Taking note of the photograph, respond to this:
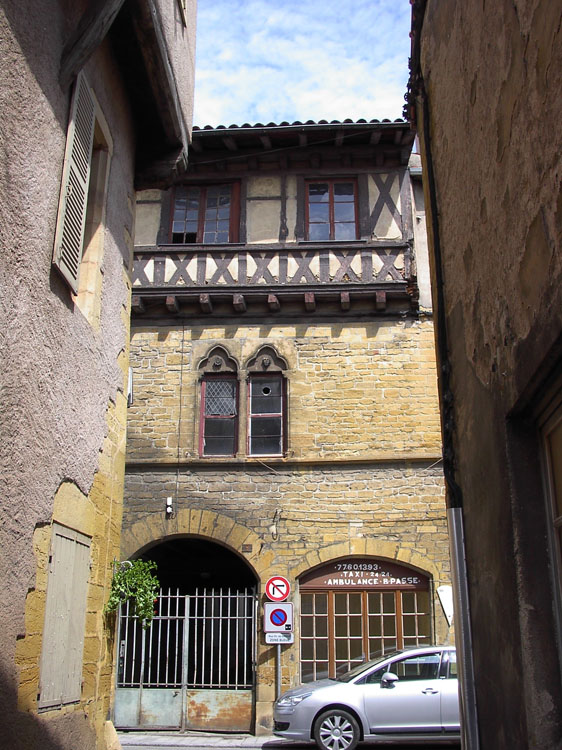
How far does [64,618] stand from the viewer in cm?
484

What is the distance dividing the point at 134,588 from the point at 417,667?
4836 millimetres

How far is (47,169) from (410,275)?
33.7ft

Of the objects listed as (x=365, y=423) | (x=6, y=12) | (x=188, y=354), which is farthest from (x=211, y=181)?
(x=6, y=12)

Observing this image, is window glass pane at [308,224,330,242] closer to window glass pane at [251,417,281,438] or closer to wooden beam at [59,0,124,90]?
window glass pane at [251,417,281,438]

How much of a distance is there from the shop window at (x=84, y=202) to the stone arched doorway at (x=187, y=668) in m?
7.23

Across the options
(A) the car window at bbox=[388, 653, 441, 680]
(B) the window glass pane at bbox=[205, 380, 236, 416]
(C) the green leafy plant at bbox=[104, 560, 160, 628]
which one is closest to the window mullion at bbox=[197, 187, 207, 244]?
(B) the window glass pane at bbox=[205, 380, 236, 416]

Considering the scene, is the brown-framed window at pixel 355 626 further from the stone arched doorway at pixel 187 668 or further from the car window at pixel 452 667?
the car window at pixel 452 667

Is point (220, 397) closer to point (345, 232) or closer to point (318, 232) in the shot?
point (318, 232)

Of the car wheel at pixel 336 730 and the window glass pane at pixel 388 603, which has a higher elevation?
the window glass pane at pixel 388 603

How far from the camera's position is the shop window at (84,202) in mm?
4879

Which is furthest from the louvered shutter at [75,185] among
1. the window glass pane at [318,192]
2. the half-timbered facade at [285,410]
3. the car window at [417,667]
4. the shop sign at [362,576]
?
the window glass pane at [318,192]

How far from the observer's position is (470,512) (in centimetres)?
412

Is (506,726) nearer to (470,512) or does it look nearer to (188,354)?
(470,512)

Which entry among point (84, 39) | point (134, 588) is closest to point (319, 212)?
point (134, 588)
